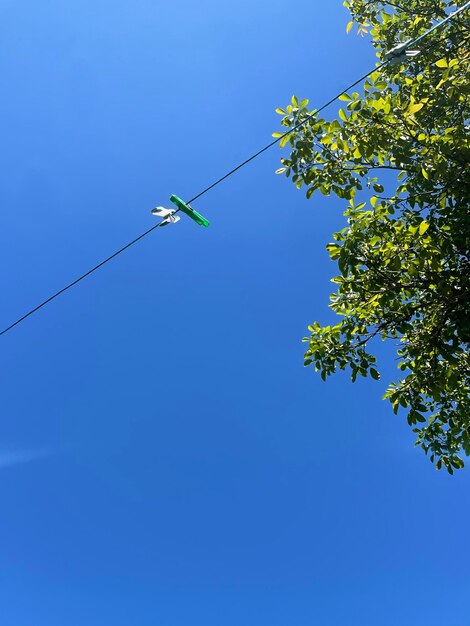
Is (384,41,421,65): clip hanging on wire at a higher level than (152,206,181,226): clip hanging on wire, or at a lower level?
lower

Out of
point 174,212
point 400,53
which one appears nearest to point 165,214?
point 174,212

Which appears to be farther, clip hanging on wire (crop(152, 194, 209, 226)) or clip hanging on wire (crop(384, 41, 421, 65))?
clip hanging on wire (crop(152, 194, 209, 226))

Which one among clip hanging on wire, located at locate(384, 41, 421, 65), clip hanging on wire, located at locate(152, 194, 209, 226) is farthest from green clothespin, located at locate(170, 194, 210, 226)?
clip hanging on wire, located at locate(384, 41, 421, 65)

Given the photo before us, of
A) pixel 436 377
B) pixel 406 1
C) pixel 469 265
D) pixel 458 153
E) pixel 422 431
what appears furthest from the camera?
pixel 406 1

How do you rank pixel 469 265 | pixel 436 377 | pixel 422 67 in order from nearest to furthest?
1. pixel 469 265
2. pixel 436 377
3. pixel 422 67

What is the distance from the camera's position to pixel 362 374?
559 cm

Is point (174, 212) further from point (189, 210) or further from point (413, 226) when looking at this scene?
point (413, 226)

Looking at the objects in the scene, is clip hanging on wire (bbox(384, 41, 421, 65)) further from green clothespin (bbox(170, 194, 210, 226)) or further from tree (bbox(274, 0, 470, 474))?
green clothespin (bbox(170, 194, 210, 226))

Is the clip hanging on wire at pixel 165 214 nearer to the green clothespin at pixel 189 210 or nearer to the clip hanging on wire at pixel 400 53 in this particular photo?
the green clothespin at pixel 189 210

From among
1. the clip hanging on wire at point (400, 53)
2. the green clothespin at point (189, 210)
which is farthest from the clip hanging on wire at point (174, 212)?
the clip hanging on wire at point (400, 53)

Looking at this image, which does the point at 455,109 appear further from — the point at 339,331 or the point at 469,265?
the point at 339,331

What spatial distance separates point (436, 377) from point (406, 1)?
5601 millimetres

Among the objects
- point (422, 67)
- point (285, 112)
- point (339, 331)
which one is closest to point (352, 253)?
point (339, 331)

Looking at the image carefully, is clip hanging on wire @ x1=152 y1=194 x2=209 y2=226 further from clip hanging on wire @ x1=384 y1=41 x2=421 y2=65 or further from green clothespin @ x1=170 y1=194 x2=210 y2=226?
clip hanging on wire @ x1=384 y1=41 x2=421 y2=65
